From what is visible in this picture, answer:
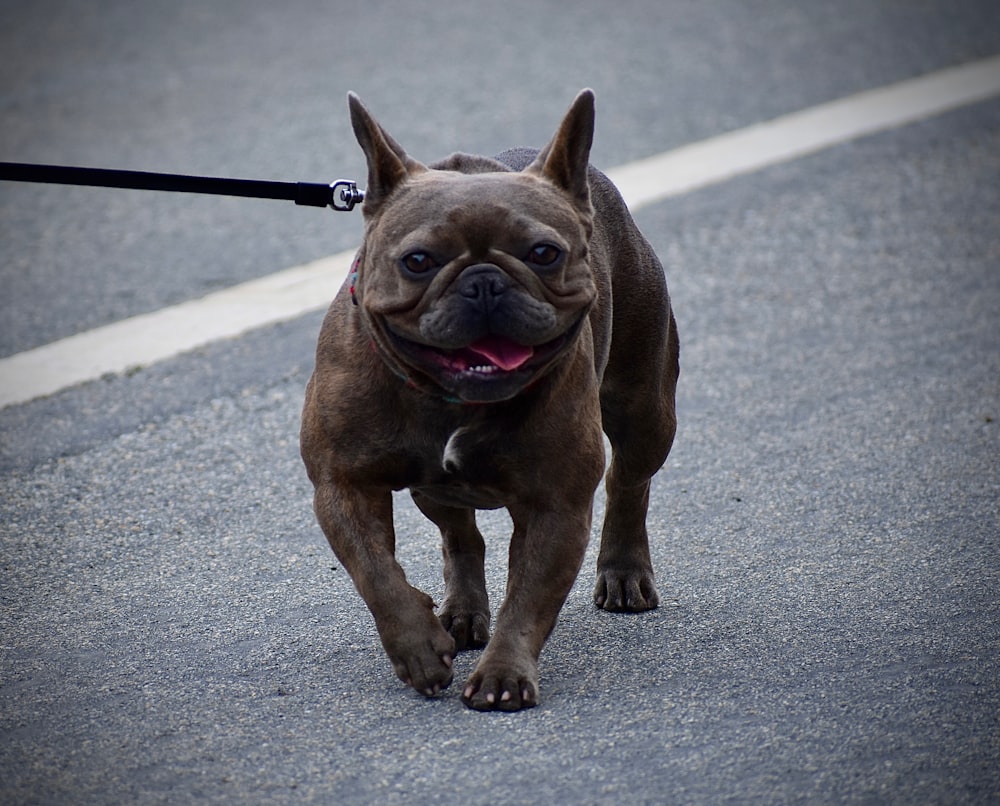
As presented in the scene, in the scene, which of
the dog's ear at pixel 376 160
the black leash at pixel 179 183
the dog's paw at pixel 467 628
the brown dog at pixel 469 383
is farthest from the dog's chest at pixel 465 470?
the black leash at pixel 179 183

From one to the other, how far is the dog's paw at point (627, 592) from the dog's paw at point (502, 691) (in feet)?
2.62

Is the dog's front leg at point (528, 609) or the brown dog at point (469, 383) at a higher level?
the brown dog at point (469, 383)

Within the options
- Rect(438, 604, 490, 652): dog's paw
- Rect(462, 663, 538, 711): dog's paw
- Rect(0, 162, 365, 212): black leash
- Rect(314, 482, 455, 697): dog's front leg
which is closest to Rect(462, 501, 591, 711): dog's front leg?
Rect(462, 663, 538, 711): dog's paw

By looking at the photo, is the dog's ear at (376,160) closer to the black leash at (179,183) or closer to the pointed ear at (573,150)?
the pointed ear at (573,150)

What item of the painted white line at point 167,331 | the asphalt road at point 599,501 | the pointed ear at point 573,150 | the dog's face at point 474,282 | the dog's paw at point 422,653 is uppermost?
the pointed ear at point 573,150

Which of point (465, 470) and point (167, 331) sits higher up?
point (465, 470)

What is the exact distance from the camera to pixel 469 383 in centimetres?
334

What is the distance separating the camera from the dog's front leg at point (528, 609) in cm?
360

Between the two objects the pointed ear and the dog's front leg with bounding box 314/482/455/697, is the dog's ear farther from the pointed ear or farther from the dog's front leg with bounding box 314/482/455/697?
the dog's front leg with bounding box 314/482/455/697

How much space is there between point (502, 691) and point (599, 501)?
1.88m

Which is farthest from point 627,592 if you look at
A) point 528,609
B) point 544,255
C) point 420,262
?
point 420,262

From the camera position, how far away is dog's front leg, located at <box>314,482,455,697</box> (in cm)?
358

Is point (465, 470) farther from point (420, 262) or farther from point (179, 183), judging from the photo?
point (179, 183)

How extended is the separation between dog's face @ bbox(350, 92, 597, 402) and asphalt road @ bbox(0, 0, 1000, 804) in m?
0.94
